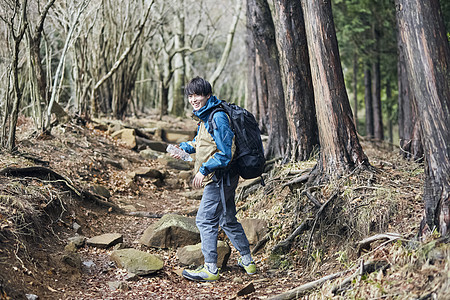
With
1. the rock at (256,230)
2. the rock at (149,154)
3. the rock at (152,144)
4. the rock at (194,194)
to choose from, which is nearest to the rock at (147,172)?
the rock at (194,194)

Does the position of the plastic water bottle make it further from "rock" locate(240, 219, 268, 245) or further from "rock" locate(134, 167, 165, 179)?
"rock" locate(134, 167, 165, 179)

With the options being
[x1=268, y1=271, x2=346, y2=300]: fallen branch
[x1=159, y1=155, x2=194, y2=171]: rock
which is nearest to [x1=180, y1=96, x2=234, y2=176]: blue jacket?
[x1=268, y1=271, x2=346, y2=300]: fallen branch

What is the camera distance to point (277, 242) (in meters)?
6.20

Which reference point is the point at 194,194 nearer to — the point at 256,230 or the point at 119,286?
the point at 256,230

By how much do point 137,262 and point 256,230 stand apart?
1876 mm

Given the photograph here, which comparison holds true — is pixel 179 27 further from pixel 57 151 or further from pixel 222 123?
pixel 222 123

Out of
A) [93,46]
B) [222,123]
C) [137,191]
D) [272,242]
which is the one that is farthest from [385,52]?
[222,123]

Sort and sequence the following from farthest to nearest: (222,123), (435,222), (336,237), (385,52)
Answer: (385,52), (336,237), (222,123), (435,222)

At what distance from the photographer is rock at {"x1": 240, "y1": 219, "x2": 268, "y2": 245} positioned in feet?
21.2

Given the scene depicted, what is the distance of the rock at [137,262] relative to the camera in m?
5.21

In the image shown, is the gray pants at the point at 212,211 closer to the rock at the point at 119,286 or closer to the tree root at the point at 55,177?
the rock at the point at 119,286

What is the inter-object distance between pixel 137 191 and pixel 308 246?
14.7ft

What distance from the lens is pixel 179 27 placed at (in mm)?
23375

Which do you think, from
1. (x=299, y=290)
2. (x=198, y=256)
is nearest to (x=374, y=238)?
(x=299, y=290)
